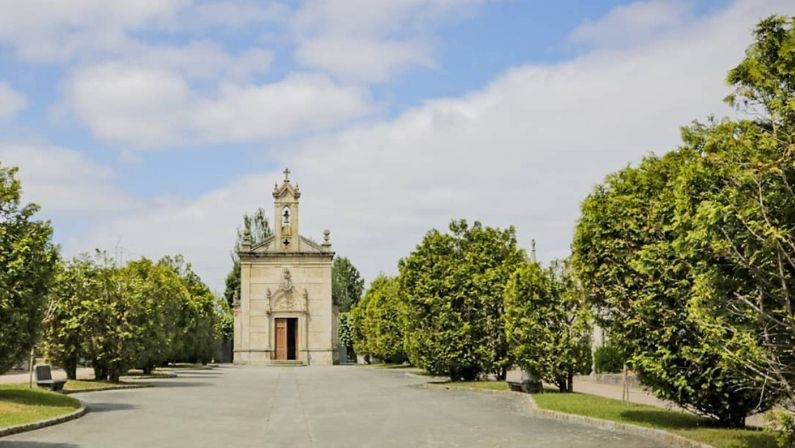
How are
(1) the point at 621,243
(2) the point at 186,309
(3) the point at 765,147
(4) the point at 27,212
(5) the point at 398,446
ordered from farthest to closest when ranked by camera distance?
(2) the point at 186,309 → (4) the point at 27,212 → (1) the point at 621,243 → (5) the point at 398,446 → (3) the point at 765,147

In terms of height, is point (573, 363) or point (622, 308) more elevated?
point (622, 308)

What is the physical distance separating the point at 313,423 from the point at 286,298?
133ft

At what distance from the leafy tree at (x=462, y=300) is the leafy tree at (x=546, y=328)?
5.18m

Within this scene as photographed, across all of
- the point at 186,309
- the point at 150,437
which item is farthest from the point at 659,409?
the point at 186,309

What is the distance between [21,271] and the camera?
719 inches

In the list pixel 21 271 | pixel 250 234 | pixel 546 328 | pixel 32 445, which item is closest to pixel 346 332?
pixel 250 234

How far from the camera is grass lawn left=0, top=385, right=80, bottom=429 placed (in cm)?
1563

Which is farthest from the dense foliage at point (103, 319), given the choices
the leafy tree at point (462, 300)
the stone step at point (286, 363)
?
the stone step at point (286, 363)

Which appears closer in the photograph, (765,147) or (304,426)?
(765,147)

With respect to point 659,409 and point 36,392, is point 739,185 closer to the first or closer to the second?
point 659,409

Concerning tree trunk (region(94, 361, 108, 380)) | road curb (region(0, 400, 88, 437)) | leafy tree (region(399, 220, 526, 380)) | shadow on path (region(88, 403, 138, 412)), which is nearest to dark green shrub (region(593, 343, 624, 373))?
leafy tree (region(399, 220, 526, 380))

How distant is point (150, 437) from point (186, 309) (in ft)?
111

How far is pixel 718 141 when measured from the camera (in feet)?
32.1

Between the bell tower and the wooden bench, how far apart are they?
33360 mm
